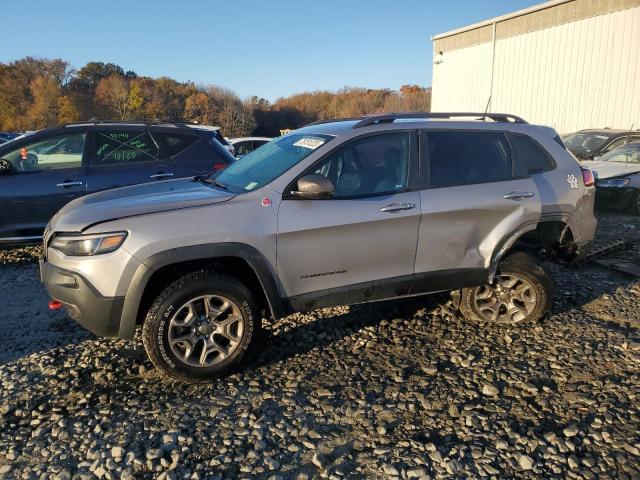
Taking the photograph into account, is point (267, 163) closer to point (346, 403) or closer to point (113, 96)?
point (346, 403)

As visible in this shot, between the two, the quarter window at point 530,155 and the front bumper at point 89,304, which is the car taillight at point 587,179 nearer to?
the quarter window at point 530,155

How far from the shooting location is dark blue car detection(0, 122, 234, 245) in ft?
19.6

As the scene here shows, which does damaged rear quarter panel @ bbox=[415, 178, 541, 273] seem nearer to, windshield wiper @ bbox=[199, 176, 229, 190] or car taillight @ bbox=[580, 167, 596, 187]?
car taillight @ bbox=[580, 167, 596, 187]

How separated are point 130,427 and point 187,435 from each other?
14.4 inches

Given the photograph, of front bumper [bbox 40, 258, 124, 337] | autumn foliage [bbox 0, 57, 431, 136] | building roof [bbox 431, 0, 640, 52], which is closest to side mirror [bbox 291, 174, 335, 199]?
front bumper [bbox 40, 258, 124, 337]

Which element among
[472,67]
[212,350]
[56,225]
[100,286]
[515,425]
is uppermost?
[472,67]

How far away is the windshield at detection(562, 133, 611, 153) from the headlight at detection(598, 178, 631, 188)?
109 inches

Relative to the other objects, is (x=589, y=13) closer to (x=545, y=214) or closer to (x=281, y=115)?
(x=545, y=214)

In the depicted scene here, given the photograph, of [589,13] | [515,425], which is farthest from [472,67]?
[515,425]

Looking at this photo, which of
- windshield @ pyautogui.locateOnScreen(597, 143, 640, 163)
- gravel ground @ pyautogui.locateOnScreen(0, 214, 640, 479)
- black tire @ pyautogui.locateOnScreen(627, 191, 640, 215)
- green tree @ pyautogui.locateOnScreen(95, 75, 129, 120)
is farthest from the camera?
green tree @ pyautogui.locateOnScreen(95, 75, 129, 120)

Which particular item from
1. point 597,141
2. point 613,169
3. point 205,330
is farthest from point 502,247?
point 597,141

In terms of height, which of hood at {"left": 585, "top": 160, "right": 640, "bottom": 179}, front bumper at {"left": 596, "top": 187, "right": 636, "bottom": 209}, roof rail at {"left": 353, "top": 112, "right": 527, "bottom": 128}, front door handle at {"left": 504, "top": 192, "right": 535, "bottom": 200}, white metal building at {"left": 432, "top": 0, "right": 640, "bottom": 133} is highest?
white metal building at {"left": 432, "top": 0, "right": 640, "bottom": 133}

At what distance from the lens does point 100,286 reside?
3160 mm

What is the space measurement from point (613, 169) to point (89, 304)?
958cm
